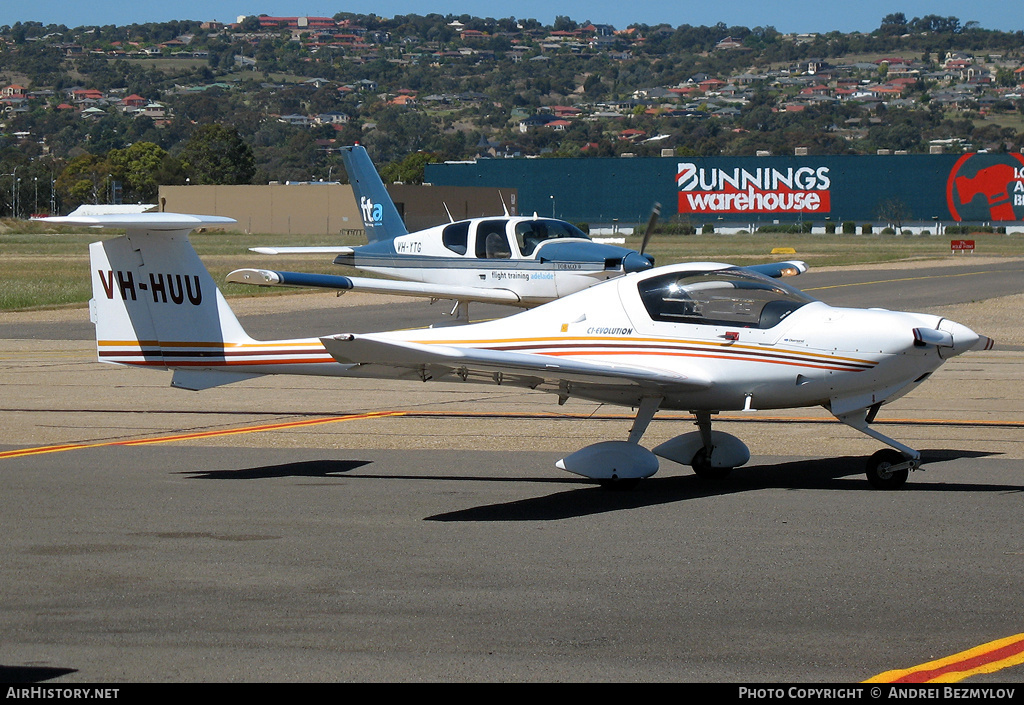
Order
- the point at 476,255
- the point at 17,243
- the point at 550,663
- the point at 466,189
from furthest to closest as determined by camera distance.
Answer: the point at 466,189, the point at 17,243, the point at 476,255, the point at 550,663

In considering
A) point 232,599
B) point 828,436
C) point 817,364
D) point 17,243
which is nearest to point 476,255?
point 828,436

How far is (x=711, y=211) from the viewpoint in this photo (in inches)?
4589

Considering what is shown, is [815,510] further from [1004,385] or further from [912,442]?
[1004,385]

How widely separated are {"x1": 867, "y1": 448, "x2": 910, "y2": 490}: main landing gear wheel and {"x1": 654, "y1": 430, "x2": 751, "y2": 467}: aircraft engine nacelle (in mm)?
1094

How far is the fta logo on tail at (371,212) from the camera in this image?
27972mm

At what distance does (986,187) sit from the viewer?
110375mm

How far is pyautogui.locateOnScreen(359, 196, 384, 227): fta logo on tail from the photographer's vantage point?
27972 millimetres

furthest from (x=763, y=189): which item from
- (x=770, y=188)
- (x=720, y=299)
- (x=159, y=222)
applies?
(x=159, y=222)

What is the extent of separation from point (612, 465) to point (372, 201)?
1961 cm

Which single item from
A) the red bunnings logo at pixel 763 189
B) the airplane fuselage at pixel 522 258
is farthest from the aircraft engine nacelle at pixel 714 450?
the red bunnings logo at pixel 763 189

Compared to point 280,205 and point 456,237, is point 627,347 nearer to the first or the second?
point 456,237

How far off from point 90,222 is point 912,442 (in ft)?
26.4

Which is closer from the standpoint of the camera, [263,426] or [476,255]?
[263,426]

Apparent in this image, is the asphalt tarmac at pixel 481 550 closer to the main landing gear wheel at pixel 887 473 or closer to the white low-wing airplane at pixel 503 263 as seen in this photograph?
the main landing gear wheel at pixel 887 473
